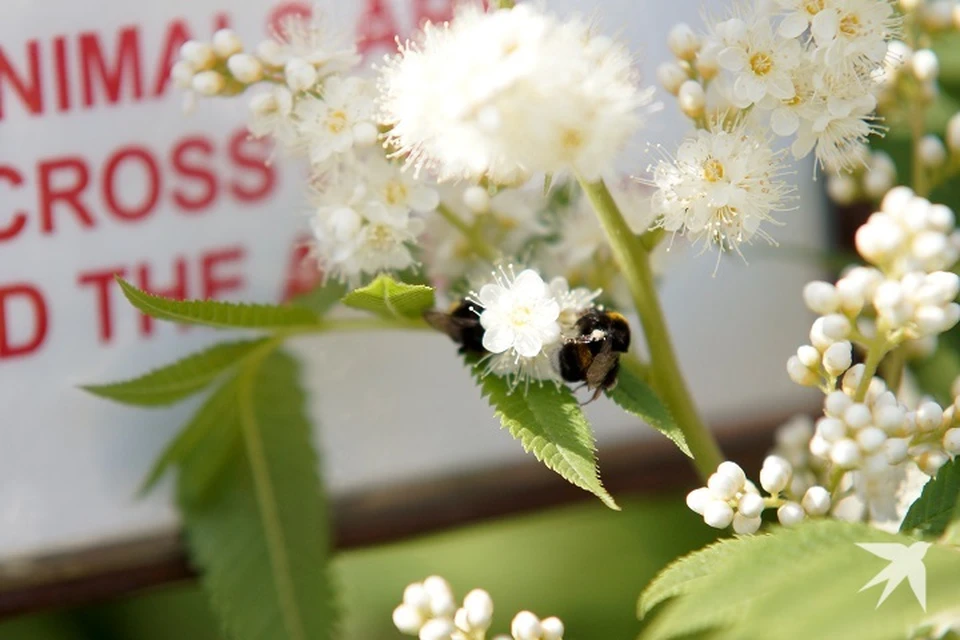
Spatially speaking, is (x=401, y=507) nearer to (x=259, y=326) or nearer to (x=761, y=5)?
(x=259, y=326)

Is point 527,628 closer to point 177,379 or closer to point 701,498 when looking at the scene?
point 701,498

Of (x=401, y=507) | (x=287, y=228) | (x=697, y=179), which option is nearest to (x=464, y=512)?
(x=401, y=507)

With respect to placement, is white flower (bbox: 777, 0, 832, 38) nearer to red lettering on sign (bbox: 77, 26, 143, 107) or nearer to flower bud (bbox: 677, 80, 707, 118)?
flower bud (bbox: 677, 80, 707, 118)

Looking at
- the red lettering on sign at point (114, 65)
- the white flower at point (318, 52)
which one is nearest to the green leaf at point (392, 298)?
the white flower at point (318, 52)

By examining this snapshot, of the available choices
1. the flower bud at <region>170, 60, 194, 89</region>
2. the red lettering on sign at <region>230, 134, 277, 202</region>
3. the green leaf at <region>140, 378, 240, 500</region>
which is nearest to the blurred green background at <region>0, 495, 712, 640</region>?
the green leaf at <region>140, 378, 240, 500</region>

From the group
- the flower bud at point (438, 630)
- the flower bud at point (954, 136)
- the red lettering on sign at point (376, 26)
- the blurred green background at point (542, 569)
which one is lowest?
the blurred green background at point (542, 569)

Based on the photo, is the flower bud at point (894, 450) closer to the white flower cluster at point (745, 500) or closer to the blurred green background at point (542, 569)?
the white flower cluster at point (745, 500)

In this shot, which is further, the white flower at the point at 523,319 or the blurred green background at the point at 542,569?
the blurred green background at the point at 542,569

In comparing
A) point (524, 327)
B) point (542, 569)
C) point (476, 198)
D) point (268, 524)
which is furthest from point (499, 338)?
point (542, 569)
